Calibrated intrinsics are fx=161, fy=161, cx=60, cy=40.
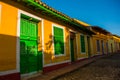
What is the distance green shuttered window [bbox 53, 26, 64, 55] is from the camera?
9.74 m

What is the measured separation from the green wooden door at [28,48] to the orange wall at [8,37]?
2.19 feet

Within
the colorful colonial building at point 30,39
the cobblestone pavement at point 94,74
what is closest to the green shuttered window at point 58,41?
the colorful colonial building at point 30,39

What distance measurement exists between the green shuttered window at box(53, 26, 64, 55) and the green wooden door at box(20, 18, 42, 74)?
1887 millimetres

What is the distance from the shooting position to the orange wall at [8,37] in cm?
570

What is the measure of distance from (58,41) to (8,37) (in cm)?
450

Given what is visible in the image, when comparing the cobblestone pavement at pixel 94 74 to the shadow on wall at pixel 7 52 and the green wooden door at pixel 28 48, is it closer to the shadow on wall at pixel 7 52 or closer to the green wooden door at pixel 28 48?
the green wooden door at pixel 28 48

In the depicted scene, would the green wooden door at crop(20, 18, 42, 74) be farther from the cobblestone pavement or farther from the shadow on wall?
the cobblestone pavement

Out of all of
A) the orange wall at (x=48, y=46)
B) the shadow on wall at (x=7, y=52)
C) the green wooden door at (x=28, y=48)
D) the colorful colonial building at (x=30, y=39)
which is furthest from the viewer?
the orange wall at (x=48, y=46)

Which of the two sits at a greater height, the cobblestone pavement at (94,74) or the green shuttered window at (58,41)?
the green shuttered window at (58,41)

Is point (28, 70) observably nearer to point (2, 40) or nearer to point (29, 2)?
point (2, 40)

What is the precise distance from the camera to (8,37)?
5988 mm

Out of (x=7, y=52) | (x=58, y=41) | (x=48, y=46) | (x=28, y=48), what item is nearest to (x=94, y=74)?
(x=48, y=46)

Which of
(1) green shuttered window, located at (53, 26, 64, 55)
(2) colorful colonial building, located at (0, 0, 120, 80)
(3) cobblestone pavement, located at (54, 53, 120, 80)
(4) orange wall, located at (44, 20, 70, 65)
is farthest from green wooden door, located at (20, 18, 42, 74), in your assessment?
(1) green shuttered window, located at (53, 26, 64, 55)

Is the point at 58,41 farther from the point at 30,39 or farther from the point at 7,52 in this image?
the point at 7,52
